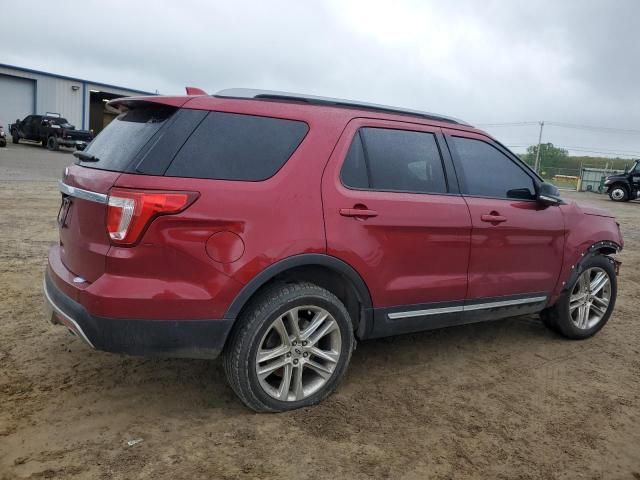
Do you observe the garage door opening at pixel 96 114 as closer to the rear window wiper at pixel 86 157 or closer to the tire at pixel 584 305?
the rear window wiper at pixel 86 157

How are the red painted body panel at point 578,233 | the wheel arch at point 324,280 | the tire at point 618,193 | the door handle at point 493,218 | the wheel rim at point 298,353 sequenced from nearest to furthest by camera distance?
the wheel arch at point 324,280, the wheel rim at point 298,353, the door handle at point 493,218, the red painted body panel at point 578,233, the tire at point 618,193

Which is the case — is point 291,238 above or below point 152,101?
below

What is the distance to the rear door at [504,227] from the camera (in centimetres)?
387

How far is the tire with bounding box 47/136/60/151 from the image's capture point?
93.2 feet

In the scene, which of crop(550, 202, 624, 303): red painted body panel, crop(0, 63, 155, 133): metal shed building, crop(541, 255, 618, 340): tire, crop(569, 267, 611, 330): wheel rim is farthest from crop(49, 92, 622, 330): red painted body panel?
crop(0, 63, 155, 133): metal shed building

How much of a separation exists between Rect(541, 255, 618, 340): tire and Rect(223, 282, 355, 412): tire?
2.24 m

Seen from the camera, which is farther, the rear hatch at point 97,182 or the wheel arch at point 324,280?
the wheel arch at point 324,280

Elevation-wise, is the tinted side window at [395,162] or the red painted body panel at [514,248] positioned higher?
the tinted side window at [395,162]

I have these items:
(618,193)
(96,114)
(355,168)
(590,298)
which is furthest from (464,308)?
(96,114)

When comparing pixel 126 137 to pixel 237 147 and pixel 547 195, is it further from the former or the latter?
pixel 547 195

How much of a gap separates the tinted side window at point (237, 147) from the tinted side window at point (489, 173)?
1.34 meters

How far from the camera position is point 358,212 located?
3.22 meters

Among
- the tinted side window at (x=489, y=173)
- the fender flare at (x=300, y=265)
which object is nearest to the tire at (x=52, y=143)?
the tinted side window at (x=489, y=173)

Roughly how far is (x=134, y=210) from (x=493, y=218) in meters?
2.43
